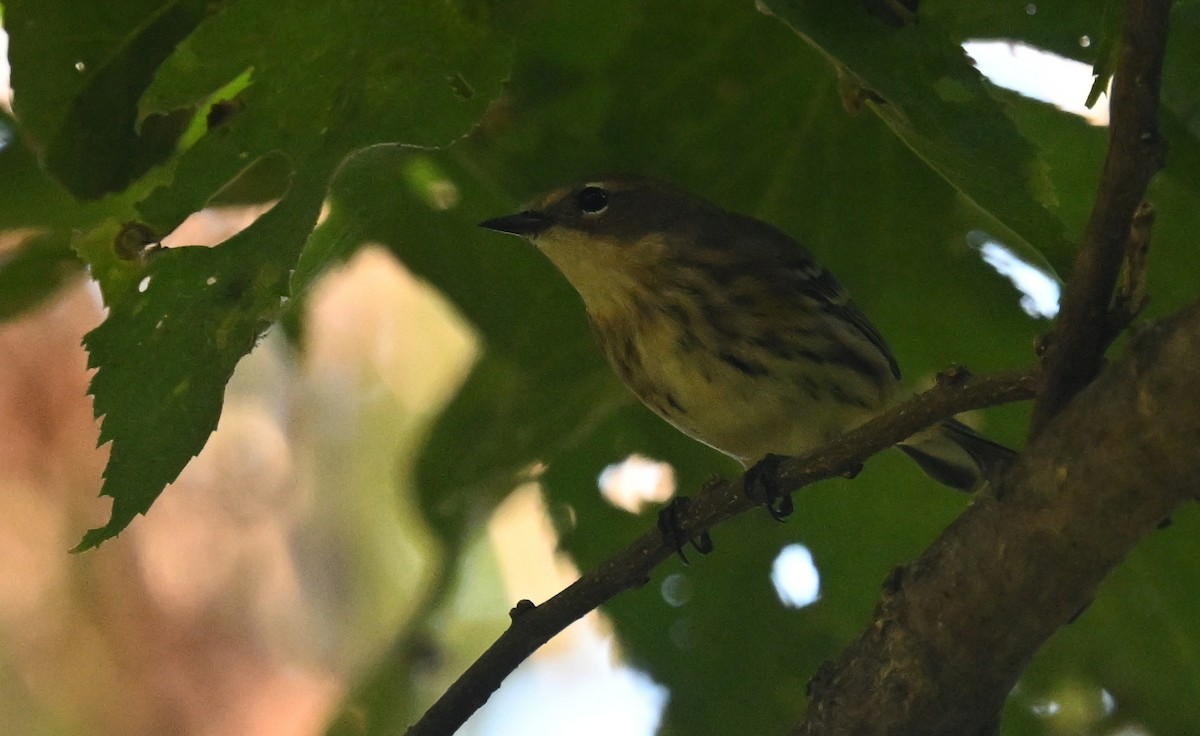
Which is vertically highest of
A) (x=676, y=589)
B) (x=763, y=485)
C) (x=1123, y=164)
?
(x=1123, y=164)

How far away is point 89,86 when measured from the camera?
1.05 meters

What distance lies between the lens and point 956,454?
164 centimetres

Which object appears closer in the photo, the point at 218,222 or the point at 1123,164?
the point at 1123,164

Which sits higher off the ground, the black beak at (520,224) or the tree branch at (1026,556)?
the tree branch at (1026,556)

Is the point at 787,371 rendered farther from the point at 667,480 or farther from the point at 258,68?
the point at 258,68

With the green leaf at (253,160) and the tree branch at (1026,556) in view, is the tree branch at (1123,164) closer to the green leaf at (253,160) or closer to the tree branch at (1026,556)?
the tree branch at (1026,556)

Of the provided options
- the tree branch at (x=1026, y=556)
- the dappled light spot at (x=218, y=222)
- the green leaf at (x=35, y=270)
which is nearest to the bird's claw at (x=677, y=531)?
the tree branch at (x=1026, y=556)

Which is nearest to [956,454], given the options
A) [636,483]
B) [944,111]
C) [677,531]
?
[636,483]

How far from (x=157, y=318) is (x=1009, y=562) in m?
0.58

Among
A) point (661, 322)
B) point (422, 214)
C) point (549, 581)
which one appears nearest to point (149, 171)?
point (422, 214)

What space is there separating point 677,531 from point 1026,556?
14.6 inches

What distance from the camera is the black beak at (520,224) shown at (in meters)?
1.41

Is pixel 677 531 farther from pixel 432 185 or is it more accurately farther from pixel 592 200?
pixel 592 200

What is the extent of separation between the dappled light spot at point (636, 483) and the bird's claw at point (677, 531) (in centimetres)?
8
